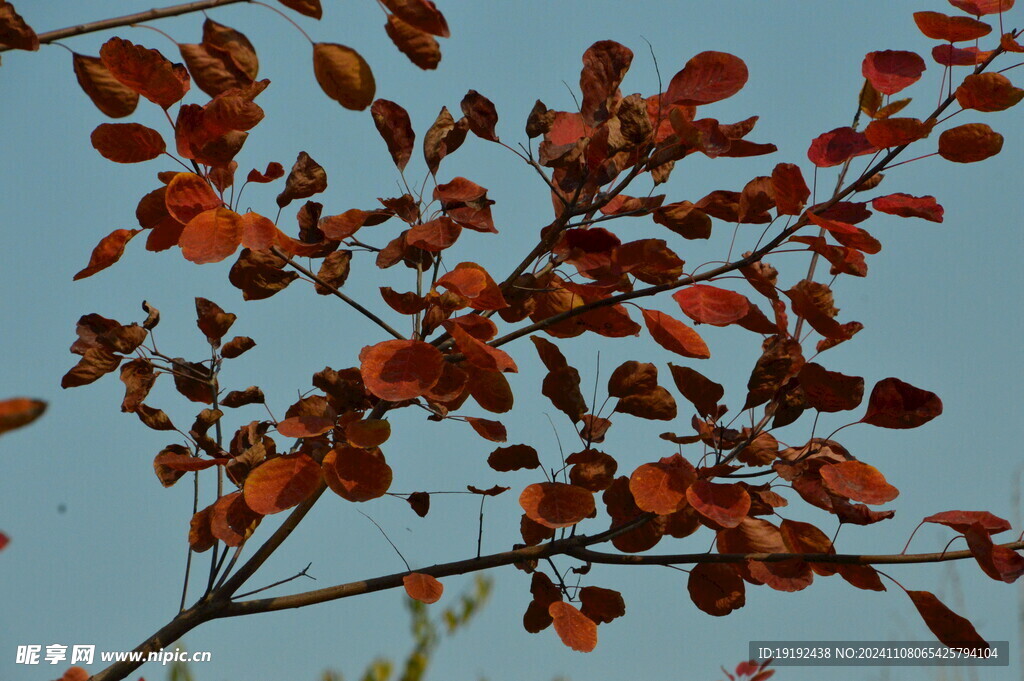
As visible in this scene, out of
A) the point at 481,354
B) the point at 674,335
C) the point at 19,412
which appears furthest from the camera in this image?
the point at 674,335

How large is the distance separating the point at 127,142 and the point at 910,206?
774mm

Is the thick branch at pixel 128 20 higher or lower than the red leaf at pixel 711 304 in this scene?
higher

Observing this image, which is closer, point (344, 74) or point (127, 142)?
point (344, 74)

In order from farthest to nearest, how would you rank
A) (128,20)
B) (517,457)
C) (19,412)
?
(517,457) < (128,20) < (19,412)

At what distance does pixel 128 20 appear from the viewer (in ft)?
2.18

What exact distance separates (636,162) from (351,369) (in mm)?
377

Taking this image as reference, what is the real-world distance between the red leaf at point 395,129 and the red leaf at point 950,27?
21.1 inches

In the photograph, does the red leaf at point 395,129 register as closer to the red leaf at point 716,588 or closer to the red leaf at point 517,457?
the red leaf at point 517,457

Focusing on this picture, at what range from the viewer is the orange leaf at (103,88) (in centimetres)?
76

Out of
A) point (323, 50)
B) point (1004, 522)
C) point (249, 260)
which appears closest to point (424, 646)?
point (249, 260)

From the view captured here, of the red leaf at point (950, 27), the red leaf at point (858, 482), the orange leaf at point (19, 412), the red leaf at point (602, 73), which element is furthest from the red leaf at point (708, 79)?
the orange leaf at point (19, 412)

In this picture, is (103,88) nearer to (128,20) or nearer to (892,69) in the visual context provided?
(128,20)

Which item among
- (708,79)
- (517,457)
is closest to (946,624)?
(517,457)

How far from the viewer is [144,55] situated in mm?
784
